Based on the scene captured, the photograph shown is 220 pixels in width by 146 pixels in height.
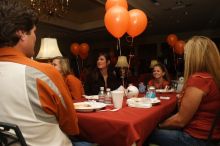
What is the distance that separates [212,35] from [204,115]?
9.52 m

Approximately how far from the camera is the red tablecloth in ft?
4.42

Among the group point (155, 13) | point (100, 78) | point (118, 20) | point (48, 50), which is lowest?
point (100, 78)

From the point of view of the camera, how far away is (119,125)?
1.37 metres

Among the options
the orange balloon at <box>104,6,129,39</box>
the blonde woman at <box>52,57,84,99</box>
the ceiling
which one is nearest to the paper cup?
the orange balloon at <box>104,6,129,39</box>

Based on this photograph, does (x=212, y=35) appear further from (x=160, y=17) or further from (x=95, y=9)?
(x=95, y=9)

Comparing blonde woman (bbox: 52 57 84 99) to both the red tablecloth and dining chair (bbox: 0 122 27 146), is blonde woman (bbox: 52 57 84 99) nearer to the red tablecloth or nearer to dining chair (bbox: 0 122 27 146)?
the red tablecloth

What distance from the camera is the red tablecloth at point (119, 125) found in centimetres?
135

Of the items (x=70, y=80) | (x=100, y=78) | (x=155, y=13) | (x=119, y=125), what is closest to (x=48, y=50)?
(x=70, y=80)

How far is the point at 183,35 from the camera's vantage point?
10.6m

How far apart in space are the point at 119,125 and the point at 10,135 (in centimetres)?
61

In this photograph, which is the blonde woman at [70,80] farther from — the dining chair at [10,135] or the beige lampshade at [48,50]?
the dining chair at [10,135]

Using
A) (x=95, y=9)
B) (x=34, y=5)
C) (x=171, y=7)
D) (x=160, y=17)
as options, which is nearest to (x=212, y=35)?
(x=160, y=17)

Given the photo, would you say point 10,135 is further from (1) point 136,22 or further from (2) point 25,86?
(1) point 136,22

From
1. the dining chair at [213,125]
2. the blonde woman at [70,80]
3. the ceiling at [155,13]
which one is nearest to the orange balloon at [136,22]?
the blonde woman at [70,80]
